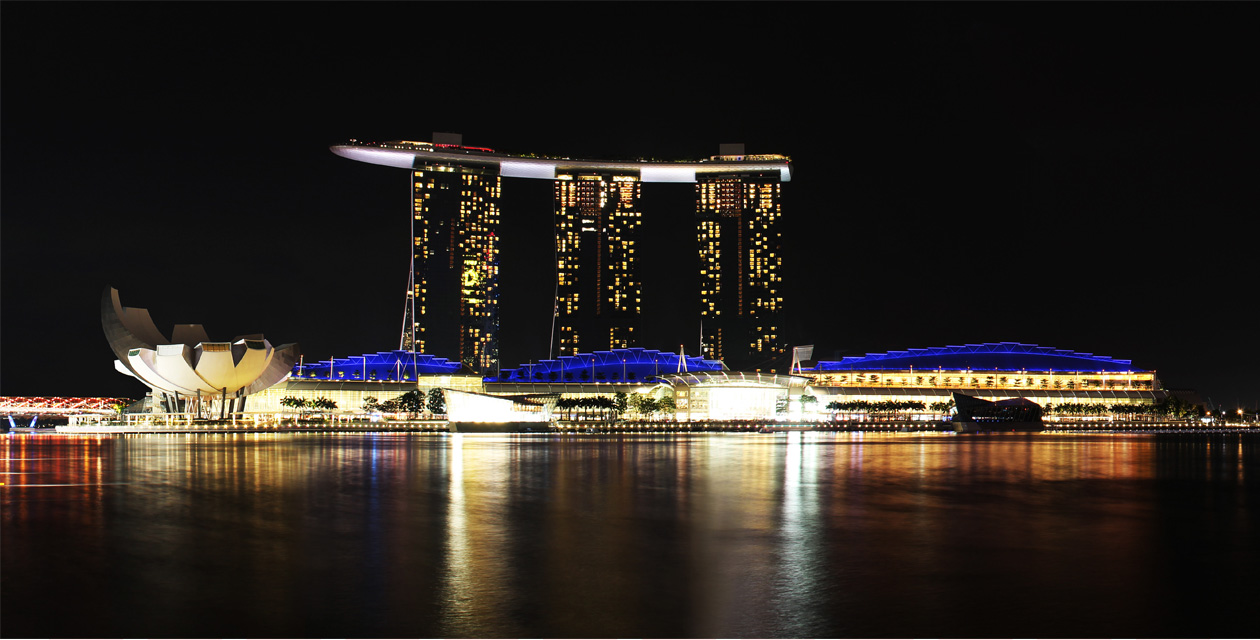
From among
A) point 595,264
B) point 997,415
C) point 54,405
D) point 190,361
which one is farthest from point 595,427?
point 595,264

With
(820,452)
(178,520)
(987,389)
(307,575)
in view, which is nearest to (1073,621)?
(307,575)

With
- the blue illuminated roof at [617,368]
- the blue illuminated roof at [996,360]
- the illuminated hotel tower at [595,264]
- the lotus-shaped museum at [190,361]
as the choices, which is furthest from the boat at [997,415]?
the illuminated hotel tower at [595,264]

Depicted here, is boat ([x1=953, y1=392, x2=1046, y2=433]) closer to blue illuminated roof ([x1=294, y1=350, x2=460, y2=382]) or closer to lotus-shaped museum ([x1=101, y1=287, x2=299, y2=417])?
lotus-shaped museum ([x1=101, y1=287, x2=299, y2=417])

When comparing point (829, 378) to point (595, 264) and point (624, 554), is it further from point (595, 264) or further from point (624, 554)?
point (624, 554)

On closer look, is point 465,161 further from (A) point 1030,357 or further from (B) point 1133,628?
(B) point 1133,628

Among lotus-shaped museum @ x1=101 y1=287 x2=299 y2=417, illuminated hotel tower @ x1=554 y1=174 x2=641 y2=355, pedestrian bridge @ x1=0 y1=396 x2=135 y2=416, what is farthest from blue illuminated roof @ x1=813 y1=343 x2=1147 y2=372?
pedestrian bridge @ x1=0 y1=396 x2=135 y2=416

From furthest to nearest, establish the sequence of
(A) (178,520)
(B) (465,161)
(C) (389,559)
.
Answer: (B) (465,161), (A) (178,520), (C) (389,559)
